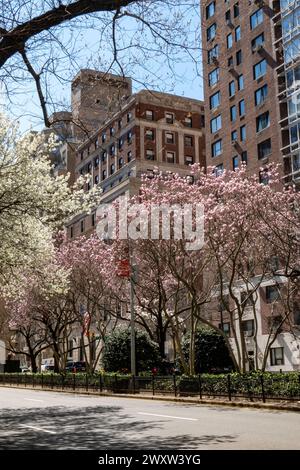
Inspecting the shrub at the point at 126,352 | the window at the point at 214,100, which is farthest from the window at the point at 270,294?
the window at the point at 214,100

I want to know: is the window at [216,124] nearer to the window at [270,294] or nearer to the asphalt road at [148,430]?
the window at [270,294]

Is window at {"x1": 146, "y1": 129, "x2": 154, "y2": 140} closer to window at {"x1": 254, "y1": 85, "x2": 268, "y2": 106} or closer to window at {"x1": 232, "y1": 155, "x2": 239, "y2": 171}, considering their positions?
window at {"x1": 232, "y1": 155, "x2": 239, "y2": 171}

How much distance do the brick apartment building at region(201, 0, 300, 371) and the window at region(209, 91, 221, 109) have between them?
0.34 ft

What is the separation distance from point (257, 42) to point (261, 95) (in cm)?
524

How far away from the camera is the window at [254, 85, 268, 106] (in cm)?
5184

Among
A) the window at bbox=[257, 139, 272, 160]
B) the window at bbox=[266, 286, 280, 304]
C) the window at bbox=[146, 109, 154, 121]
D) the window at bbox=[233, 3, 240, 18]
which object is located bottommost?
the window at bbox=[266, 286, 280, 304]

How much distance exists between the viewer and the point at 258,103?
→ 52.9 meters

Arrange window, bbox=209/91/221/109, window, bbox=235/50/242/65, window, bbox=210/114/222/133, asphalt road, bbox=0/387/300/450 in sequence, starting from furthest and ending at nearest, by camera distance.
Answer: window, bbox=209/91/221/109, window, bbox=210/114/222/133, window, bbox=235/50/242/65, asphalt road, bbox=0/387/300/450

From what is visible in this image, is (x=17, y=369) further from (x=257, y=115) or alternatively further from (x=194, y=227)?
(x=194, y=227)

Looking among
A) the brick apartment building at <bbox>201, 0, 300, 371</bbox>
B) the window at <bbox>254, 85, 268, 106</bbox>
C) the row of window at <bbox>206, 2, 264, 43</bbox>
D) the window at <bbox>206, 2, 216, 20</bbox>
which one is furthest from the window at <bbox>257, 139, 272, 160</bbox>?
the window at <bbox>206, 2, 216, 20</bbox>

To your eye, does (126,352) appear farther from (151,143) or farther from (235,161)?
(151,143)
